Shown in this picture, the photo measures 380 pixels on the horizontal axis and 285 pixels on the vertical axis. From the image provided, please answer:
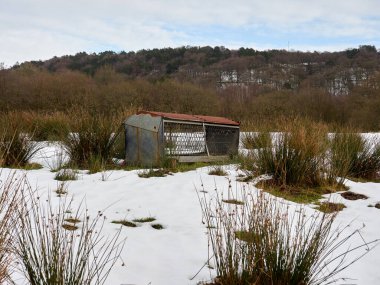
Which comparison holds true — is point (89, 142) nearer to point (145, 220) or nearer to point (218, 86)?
point (145, 220)

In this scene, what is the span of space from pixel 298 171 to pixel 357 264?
2.49 meters

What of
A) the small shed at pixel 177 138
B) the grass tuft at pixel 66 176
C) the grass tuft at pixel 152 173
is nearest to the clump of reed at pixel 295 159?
the grass tuft at pixel 152 173

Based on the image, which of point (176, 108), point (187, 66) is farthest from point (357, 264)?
point (187, 66)

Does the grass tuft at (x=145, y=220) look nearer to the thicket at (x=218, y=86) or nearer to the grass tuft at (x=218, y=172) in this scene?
the grass tuft at (x=218, y=172)

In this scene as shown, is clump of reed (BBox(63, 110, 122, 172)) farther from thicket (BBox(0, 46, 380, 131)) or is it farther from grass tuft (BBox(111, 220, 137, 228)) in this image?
grass tuft (BBox(111, 220, 137, 228))

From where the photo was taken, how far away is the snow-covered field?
2656 millimetres

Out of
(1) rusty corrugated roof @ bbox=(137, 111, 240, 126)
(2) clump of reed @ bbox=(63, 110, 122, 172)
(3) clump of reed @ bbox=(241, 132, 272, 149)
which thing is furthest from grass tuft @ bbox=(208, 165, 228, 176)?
(3) clump of reed @ bbox=(241, 132, 272, 149)

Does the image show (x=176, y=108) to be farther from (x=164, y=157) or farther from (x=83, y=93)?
(x=164, y=157)

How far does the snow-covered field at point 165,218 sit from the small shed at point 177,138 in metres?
0.95

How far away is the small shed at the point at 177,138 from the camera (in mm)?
6773

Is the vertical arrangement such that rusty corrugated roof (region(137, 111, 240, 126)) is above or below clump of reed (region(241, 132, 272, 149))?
above

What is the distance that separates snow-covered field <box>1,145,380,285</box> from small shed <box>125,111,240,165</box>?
95 centimetres

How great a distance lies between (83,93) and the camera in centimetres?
2047

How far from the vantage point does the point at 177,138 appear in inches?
297
